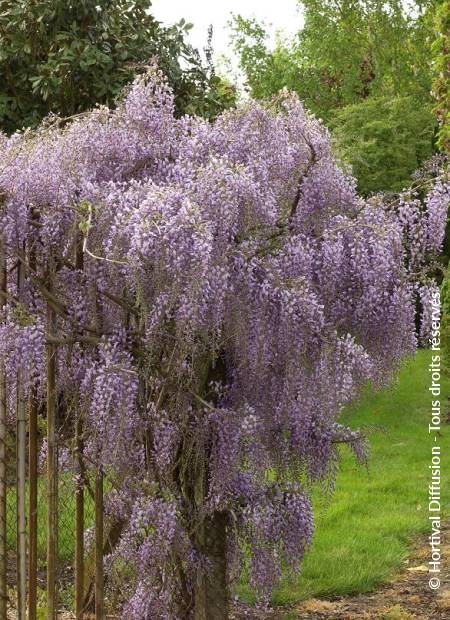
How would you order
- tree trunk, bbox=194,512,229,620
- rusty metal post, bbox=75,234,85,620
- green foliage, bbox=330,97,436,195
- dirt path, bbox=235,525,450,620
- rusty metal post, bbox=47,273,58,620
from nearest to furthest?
rusty metal post, bbox=47,273,58,620 < rusty metal post, bbox=75,234,85,620 < tree trunk, bbox=194,512,229,620 < dirt path, bbox=235,525,450,620 < green foliage, bbox=330,97,436,195

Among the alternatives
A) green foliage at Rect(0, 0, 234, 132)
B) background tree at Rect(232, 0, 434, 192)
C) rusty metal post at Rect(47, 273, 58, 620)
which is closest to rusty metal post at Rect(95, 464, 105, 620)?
rusty metal post at Rect(47, 273, 58, 620)

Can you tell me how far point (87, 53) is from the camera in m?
5.48

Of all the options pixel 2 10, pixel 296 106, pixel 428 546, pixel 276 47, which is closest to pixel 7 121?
pixel 2 10

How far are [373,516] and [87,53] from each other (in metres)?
3.96

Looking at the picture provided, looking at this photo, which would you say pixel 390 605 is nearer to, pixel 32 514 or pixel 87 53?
pixel 32 514

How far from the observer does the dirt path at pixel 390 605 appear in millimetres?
5137

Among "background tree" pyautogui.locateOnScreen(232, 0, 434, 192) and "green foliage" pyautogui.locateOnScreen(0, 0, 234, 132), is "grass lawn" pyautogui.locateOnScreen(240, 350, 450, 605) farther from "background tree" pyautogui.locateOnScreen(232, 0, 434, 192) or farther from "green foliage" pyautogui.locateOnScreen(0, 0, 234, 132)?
"background tree" pyautogui.locateOnScreen(232, 0, 434, 192)

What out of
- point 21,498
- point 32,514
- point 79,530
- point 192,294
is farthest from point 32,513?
point 192,294

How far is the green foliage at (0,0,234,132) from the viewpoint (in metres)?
5.55

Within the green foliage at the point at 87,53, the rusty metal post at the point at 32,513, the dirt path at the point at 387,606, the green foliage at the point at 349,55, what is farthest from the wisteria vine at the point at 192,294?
the green foliage at the point at 349,55

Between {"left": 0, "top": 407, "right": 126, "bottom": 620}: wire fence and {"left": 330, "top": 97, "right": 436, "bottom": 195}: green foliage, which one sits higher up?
{"left": 330, "top": 97, "right": 436, "bottom": 195}: green foliage

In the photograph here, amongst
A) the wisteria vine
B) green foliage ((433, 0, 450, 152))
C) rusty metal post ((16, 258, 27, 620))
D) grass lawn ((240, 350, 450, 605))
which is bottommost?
grass lawn ((240, 350, 450, 605))

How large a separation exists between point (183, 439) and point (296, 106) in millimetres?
1506

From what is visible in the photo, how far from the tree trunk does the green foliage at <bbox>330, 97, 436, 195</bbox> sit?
1166 centimetres
